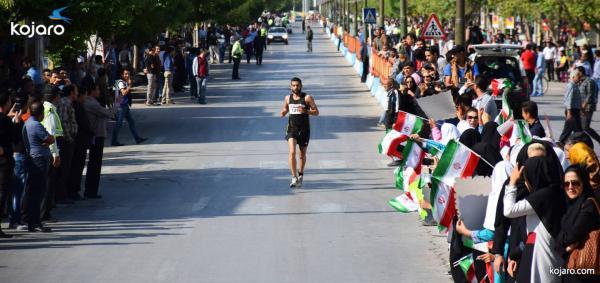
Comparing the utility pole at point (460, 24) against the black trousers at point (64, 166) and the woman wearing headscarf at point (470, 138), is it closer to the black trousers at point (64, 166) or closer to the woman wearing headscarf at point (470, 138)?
the black trousers at point (64, 166)

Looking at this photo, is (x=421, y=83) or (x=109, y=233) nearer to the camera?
(x=109, y=233)

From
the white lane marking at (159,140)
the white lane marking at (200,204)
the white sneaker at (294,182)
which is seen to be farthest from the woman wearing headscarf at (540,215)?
the white lane marking at (159,140)

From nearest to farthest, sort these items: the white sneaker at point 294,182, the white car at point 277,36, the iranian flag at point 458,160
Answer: the iranian flag at point 458,160, the white sneaker at point 294,182, the white car at point 277,36

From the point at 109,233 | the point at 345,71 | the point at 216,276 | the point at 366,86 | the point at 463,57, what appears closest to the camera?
the point at 216,276

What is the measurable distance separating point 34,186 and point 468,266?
21.0 ft

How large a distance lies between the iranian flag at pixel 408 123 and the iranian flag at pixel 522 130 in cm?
323

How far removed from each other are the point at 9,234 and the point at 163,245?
2063 millimetres

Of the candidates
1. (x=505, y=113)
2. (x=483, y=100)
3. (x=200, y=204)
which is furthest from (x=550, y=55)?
(x=505, y=113)

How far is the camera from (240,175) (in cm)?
2156

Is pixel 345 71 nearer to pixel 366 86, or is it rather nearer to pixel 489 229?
pixel 366 86

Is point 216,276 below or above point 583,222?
below

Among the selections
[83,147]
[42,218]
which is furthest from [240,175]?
[42,218]

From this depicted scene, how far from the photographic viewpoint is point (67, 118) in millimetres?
17953

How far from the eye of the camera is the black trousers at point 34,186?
15422 millimetres
